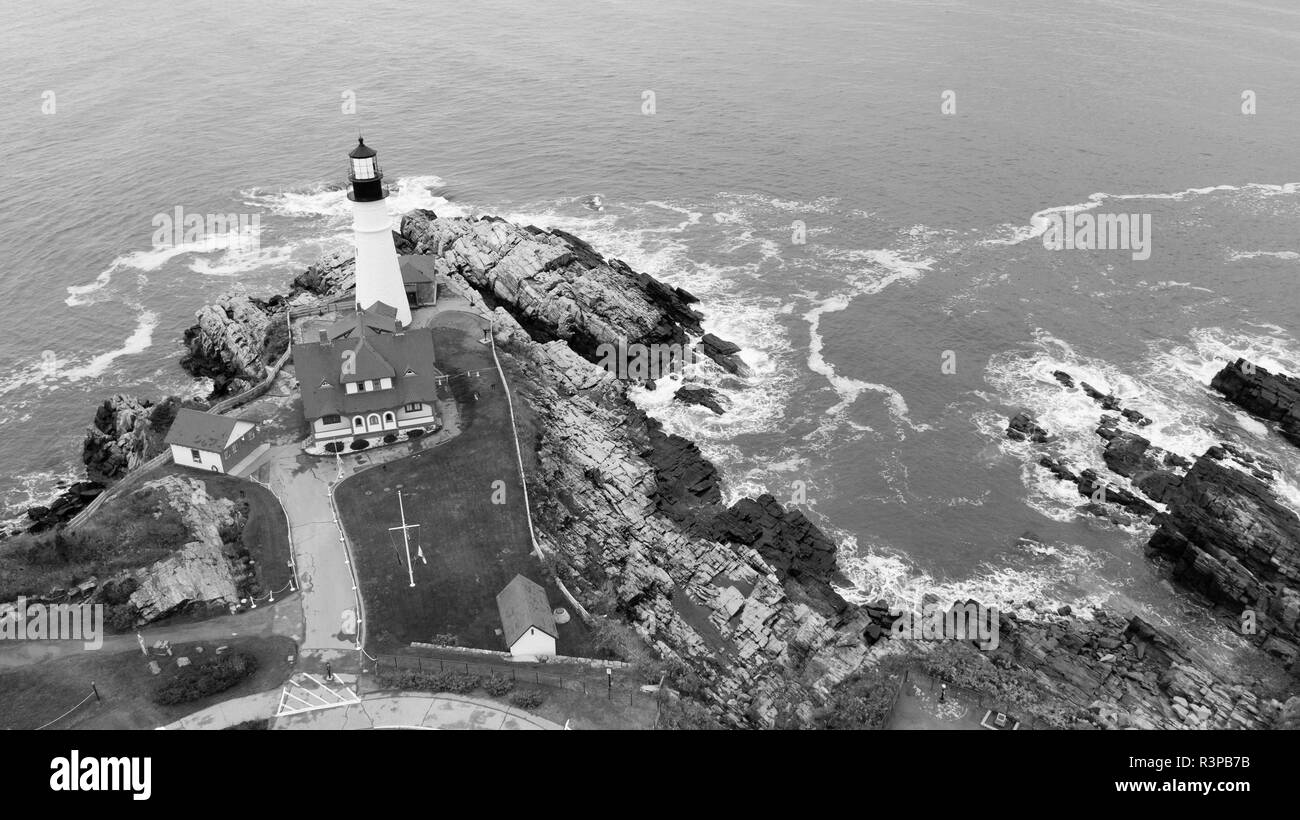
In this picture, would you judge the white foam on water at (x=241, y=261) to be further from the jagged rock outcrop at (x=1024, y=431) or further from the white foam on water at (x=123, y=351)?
the jagged rock outcrop at (x=1024, y=431)

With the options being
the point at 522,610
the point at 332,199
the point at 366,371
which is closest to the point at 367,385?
the point at 366,371

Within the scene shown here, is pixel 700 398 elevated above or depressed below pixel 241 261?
below

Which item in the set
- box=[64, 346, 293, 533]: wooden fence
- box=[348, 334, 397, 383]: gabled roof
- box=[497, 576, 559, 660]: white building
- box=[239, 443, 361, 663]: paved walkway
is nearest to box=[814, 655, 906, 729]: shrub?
box=[497, 576, 559, 660]: white building

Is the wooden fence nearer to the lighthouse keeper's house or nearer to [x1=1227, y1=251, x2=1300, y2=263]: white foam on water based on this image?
the lighthouse keeper's house

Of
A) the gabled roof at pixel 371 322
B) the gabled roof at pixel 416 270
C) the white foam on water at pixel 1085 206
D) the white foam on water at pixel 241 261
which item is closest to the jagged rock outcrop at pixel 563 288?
the gabled roof at pixel 416 270

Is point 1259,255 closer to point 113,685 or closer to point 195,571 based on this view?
point 195,571

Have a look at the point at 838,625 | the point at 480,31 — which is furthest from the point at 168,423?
the point at 480,31
